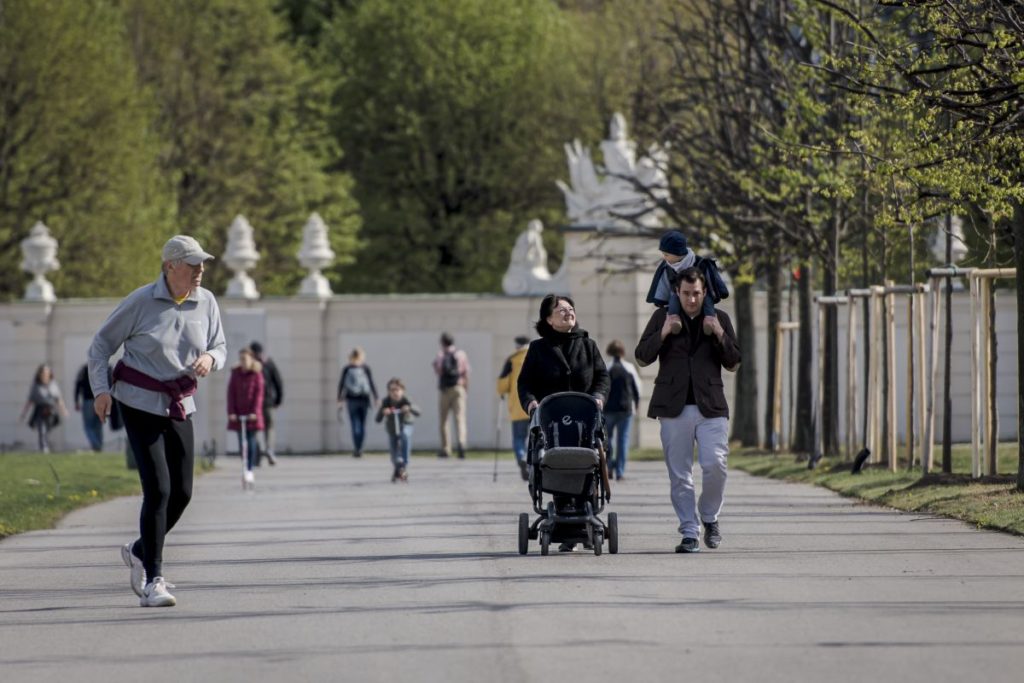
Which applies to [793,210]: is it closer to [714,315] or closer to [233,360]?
[714,315]

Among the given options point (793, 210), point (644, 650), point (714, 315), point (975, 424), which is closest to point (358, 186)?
point (793, 210)

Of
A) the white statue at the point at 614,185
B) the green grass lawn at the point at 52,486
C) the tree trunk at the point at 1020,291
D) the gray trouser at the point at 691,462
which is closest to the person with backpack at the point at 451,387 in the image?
the white statue at the point at 614,185

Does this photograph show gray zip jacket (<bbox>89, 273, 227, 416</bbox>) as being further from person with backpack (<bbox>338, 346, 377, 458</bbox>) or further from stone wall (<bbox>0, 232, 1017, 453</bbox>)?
stone wall (<bbox>0, 232, 1017, 453</bbox>)

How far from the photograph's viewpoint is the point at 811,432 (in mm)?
24750

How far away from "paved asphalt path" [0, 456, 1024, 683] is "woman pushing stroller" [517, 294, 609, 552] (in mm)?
1046

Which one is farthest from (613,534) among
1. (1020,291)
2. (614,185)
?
(614,185)

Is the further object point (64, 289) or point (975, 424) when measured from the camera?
point (64, 289)

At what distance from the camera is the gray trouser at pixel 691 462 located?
13555 millimetres

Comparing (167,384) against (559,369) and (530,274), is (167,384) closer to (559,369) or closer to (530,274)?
(559,369)

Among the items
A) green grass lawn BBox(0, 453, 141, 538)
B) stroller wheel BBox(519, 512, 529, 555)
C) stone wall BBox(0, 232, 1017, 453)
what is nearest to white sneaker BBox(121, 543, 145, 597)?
stroller wheel BBox(519, 512, 529, 555)

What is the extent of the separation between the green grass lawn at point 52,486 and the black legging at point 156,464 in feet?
19.2

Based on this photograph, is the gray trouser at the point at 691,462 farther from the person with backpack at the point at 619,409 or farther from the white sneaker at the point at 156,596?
the person with backpack at the point at 619,409

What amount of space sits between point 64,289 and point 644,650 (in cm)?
3627

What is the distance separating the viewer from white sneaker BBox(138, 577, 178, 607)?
1116cm
